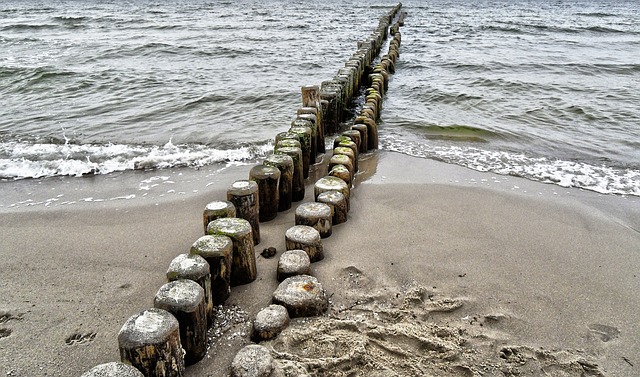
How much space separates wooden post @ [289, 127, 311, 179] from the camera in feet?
18.0

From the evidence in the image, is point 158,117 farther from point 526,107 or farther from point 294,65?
point 526,107

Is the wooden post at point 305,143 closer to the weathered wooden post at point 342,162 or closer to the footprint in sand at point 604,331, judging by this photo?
the weathered wooden post at point 342,162

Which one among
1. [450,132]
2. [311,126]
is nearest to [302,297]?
[311,126]

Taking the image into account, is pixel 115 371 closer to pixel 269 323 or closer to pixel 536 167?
pixel 269 323

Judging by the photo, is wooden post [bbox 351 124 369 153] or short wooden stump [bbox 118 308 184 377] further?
wooden post [bbox 351 124 369 153]

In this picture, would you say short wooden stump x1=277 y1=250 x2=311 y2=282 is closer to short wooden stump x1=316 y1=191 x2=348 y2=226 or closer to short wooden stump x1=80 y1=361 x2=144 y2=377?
short wooden stump x1=316 y1=191 x2=348 y2=226

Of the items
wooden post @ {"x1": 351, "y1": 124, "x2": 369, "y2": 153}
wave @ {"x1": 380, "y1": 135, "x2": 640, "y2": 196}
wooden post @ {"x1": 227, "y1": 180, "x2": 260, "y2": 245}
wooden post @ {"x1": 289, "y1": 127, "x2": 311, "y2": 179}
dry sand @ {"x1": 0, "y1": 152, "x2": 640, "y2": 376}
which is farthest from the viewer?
wooden post @ {"x1": 351, "y1": 124, "x2": 369, "y2": 153}

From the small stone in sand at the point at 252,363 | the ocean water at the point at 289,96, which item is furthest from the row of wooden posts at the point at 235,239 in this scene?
the ocean water at the point at 289,96

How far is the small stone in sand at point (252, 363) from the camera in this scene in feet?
8.36

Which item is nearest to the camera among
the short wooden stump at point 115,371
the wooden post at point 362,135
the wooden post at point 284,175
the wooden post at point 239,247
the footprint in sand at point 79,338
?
the short wooden stump at point 115,371

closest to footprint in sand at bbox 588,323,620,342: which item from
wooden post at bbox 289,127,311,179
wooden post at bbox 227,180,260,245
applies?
wooden post at bbox 227,180,260,245

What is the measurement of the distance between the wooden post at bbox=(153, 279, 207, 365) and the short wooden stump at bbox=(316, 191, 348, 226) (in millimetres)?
1766

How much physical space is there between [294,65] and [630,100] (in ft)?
27.3

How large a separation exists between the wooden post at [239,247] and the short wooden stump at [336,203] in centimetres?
104
